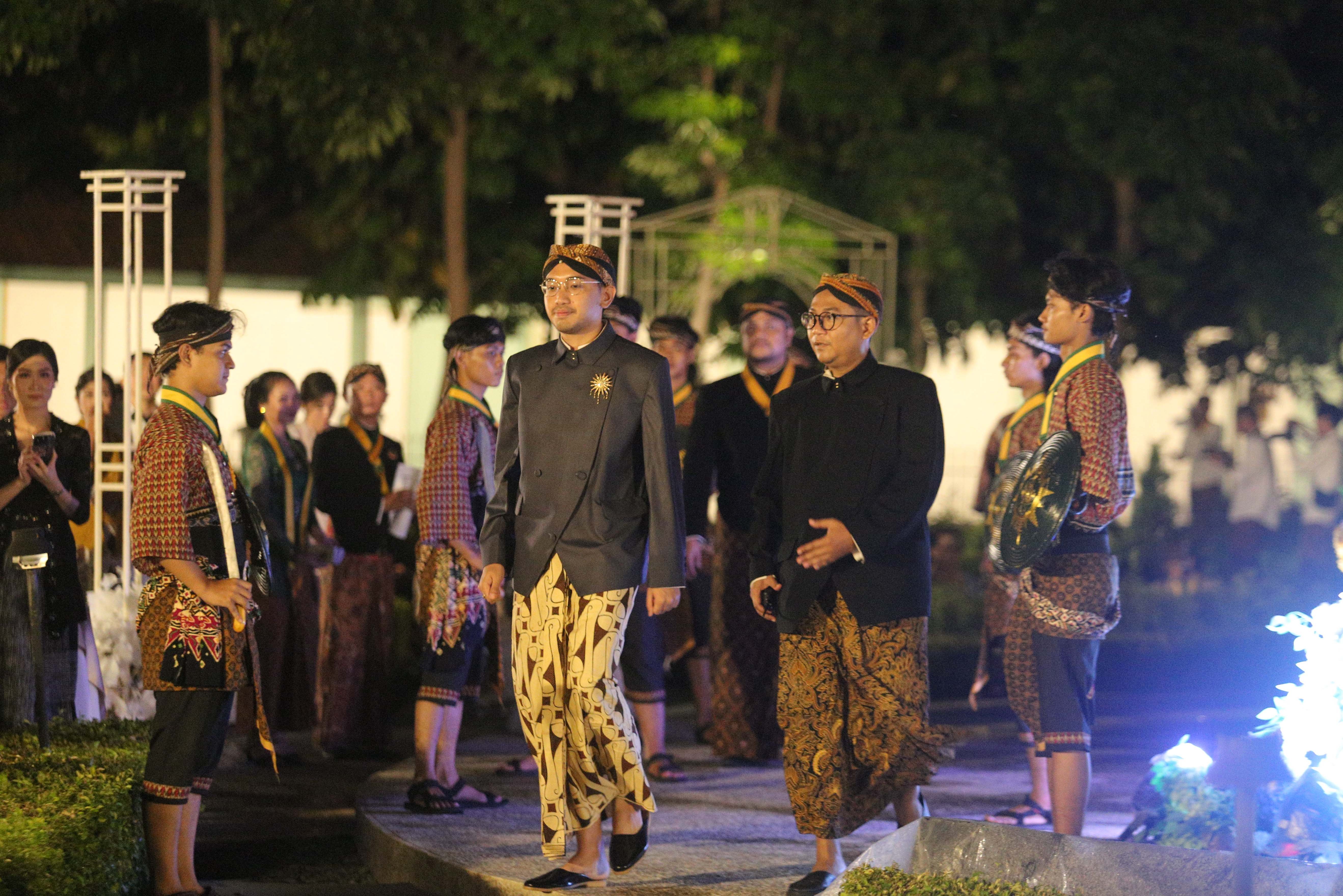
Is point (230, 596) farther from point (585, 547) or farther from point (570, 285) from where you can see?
point (570, 285)

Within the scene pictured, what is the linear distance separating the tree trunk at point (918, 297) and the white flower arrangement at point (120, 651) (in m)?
11.0

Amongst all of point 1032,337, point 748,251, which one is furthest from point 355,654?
point 748,251

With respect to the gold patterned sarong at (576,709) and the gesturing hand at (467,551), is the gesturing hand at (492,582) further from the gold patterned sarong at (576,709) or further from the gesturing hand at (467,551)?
the gesturing hand at (467,551)

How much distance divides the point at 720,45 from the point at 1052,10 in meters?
3.26

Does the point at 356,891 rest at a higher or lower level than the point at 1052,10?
lower

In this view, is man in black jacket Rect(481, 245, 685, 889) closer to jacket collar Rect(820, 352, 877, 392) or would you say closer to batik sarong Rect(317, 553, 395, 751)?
Answer: jacket collar Rect(820, 352, 877, 392)

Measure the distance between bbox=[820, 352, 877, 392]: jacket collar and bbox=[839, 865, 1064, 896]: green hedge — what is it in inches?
64.5

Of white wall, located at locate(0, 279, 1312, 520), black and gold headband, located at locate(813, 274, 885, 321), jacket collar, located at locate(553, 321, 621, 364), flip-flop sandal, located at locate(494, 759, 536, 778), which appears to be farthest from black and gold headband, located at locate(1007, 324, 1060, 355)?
white wall, located at locate(0, 279, 1312, 520)

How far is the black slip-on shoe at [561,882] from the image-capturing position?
545 cm

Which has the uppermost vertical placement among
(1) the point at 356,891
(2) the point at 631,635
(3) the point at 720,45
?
(3) the point at 720,45

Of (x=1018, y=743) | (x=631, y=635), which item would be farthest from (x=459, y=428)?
(x=1018, y=743)

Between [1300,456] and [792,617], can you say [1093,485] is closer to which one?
[792,617]

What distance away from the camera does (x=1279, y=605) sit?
13.4 metres

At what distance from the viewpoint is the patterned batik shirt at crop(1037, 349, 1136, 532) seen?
576cm
